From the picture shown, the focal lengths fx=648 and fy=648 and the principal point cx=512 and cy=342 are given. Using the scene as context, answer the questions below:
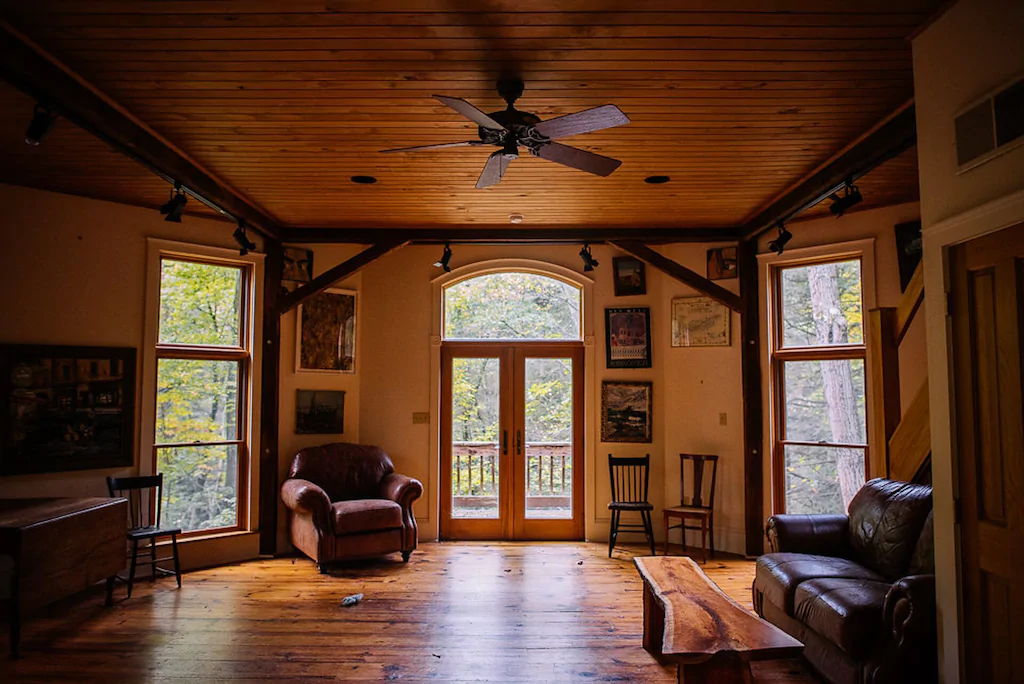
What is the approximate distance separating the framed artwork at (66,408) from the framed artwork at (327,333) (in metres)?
1.54

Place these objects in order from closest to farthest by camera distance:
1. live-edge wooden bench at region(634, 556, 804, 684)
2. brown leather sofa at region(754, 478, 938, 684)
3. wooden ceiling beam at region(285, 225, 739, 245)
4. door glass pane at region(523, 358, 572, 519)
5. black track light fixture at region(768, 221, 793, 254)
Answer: live-edge wooden bench at region(634, 556, 804, 684) < brown leather sofa at region(754, 478, 938, 684) < black track light fixture at region(768, 221, 793, 254) < wooden ceiling beam at region(285, 225, 739, 245) < door glass pane at region(523, 358, 572, 519)

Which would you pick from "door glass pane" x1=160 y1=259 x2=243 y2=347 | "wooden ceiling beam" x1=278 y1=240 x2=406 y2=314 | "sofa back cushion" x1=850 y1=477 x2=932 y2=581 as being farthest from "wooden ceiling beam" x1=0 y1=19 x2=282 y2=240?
"sofa back cushion" x1=850 y1=477 x2=932 y2=581

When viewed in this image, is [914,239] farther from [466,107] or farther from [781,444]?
[466,107]

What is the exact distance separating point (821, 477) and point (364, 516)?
3.94 m

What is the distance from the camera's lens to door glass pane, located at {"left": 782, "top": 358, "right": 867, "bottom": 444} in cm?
541

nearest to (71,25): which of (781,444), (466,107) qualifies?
(466,107)

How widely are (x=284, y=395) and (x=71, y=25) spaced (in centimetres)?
393

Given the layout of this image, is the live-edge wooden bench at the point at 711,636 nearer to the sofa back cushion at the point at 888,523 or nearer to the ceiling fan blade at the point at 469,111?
the sofa back cushion at the point at 888,523

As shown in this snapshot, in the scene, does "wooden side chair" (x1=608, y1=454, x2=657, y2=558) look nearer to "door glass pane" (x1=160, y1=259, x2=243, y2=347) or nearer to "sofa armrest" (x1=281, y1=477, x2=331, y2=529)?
"sofa armrest" (x1=281, y1=477, x2=331, y2=529)

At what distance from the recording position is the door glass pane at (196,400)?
18.2ft

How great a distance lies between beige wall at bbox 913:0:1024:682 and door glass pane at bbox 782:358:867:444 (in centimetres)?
262

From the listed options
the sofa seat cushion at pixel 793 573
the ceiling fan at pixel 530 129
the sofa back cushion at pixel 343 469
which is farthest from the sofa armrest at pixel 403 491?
the ceiling fan at pixel 530 129

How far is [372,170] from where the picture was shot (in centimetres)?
466

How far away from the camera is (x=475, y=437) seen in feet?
22.5
